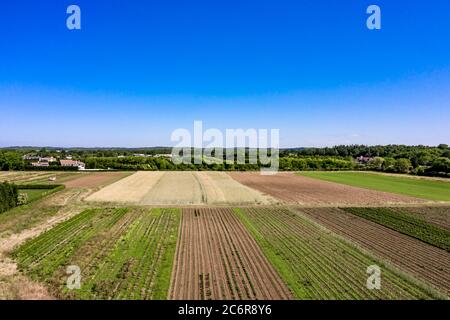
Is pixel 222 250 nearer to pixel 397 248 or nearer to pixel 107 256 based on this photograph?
pixel 107 256

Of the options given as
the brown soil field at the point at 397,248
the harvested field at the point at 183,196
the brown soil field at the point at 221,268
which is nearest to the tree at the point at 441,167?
the harvested field at the point at 183,196

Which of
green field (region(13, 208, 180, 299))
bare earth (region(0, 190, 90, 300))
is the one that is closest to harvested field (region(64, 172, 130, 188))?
bare earth (region(0, 190, 90, 300))

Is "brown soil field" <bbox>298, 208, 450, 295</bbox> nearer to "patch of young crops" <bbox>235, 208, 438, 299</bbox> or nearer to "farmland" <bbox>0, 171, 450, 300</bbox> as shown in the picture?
"farmland" <bbox>0, 171, 450, 300</bbox>

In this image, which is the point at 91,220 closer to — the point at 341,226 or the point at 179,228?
the point at 179,228

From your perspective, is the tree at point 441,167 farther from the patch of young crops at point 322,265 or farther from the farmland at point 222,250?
the patch of young crops at point 322,265

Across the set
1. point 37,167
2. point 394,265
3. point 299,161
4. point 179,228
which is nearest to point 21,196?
point 179,228
